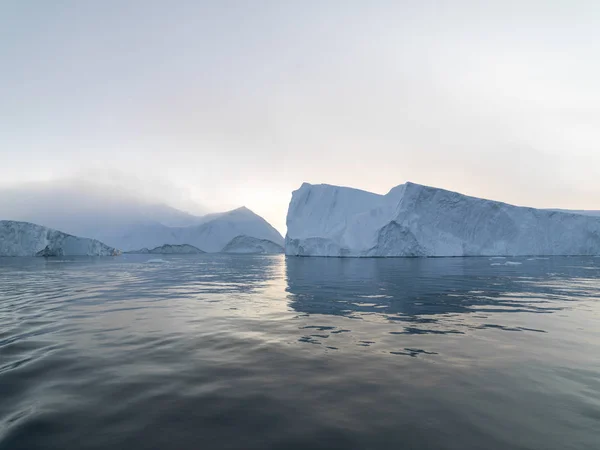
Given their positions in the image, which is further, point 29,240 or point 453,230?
point 29,240

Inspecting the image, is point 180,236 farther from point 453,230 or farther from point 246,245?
point 453,230

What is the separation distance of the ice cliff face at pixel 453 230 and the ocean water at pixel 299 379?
41.0 metres

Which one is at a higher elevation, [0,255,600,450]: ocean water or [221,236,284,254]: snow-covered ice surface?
[221,236,284,254]: snow-covered ice surface

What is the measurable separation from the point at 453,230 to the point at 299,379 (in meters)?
52.8

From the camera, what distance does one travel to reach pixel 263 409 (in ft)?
13.9

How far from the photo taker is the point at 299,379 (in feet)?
17.3

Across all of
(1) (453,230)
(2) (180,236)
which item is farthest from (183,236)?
(1) (453,230)

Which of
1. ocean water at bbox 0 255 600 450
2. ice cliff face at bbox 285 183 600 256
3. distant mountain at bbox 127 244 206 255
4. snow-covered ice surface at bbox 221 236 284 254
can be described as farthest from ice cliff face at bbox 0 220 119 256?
ocean water at bbox 0 255 600 450

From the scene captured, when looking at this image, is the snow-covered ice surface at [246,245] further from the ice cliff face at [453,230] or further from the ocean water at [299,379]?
the ocean water at [299,379]

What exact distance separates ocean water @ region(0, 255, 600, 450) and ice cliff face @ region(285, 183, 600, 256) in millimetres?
41036

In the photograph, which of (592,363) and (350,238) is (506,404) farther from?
(350,238)

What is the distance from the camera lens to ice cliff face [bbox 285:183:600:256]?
50969 millimetres

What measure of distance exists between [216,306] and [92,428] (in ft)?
27.0

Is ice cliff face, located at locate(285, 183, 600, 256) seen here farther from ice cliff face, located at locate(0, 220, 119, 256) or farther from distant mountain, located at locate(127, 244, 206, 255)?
distant mountain, located at locate(127, 244, 206, 255)
